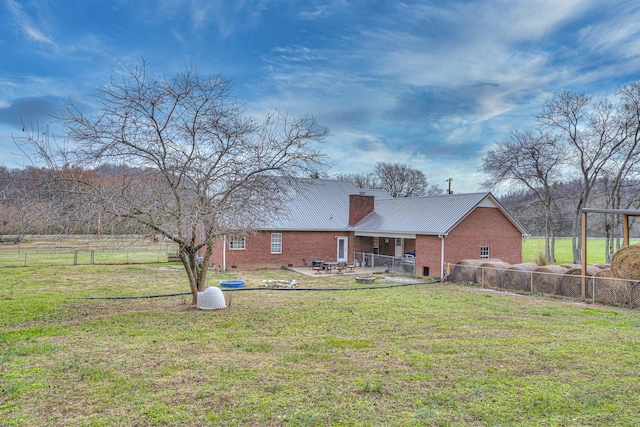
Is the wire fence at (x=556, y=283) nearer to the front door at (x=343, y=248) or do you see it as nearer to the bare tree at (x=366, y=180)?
the front door at (x=343, y=248)

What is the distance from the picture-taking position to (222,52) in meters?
14.5

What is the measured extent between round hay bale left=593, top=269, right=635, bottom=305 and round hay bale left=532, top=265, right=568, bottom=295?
1.35 meters

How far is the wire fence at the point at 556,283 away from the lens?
13797 millimetres

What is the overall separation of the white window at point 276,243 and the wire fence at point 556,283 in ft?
35.5

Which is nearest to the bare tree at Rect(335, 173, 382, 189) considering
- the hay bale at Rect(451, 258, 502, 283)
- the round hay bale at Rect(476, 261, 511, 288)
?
the hay bale at Rect(451, 258, 502, 283)

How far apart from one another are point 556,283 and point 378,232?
10.9m

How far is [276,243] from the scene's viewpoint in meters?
25.8

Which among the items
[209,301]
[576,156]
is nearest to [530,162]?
[576,156]

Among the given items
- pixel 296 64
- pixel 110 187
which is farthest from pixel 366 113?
pixel 110 187

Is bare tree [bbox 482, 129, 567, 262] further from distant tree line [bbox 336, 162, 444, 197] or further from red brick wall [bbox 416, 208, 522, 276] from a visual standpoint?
distant tree line [bbox 336, 162, 444, 197]

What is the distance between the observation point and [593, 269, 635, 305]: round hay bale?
13695mm

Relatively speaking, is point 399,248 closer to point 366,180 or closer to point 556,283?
point 556,283

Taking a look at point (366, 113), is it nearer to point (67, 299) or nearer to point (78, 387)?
point (67, 299)

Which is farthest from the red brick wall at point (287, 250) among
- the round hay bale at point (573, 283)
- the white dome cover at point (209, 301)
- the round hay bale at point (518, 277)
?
the round hay bale at point (573, 283)
